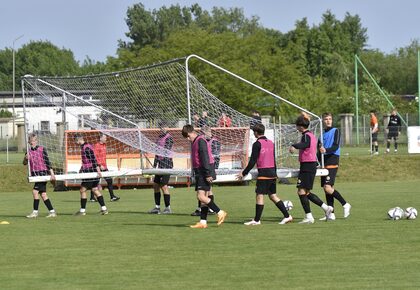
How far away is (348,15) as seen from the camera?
478 ft

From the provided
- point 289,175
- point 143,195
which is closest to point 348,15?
point 143,195

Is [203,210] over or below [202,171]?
below

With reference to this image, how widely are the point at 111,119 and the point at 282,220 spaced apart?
8267mm

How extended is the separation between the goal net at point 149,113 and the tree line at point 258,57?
40.7 m

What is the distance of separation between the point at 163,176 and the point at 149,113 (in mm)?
2722

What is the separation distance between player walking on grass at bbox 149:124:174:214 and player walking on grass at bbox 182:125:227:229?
3.82 meters

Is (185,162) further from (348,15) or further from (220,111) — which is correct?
(348,15)

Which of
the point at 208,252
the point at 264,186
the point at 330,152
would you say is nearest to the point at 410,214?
the point at 330,152

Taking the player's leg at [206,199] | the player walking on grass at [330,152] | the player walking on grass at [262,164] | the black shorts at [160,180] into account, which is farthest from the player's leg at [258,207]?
the black shorts at [160,180]

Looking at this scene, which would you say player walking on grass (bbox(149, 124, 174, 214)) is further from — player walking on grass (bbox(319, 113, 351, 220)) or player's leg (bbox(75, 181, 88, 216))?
player walking on grass (bbox(319, 113, 351, 220))

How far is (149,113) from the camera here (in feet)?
81.5

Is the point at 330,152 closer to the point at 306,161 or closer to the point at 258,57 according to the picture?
the point at 306,161

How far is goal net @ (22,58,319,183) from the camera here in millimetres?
23312

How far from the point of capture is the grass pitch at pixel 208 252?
38.0 ft
